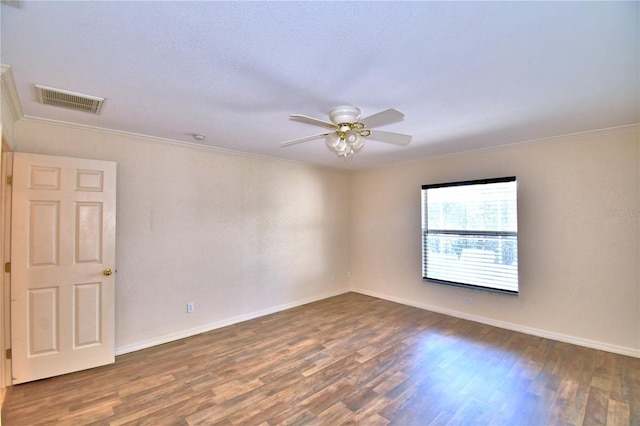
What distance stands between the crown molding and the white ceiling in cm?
5

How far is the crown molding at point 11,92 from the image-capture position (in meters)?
1.90

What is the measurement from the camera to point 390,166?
531 cm

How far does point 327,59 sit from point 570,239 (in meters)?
3.74

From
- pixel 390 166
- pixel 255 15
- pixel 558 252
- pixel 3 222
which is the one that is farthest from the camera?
pixel 390 166

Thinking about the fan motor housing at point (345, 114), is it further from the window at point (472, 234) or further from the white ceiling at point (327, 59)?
the window at point (472, 234)

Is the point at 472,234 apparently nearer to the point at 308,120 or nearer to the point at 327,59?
the point at 308,120

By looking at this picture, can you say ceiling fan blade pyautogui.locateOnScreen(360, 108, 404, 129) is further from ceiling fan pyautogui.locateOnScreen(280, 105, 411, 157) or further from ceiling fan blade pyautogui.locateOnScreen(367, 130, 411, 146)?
ceiling fan blade pyautogui.locateOnScreen(367, 130, 411, 146)

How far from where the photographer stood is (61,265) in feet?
9.18

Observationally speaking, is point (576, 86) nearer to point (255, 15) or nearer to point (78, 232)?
point (255, 15)

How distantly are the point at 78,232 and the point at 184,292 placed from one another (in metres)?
1.39

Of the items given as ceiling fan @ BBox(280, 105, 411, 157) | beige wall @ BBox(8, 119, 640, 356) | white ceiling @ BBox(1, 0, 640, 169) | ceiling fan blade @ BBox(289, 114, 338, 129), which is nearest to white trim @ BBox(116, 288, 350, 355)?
beige wall @ BBox(8, 119, 640, 356)

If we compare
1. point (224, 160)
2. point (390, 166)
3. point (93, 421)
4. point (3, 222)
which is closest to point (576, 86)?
point (390, 166)

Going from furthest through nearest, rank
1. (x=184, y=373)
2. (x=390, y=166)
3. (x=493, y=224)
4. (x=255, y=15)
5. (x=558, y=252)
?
(x=390, y=166), (x=493, y=224), (x=558, y=252), (x=184, y=373), (x=255, y=15)

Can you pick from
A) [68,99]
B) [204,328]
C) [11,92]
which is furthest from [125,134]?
[204,328]
